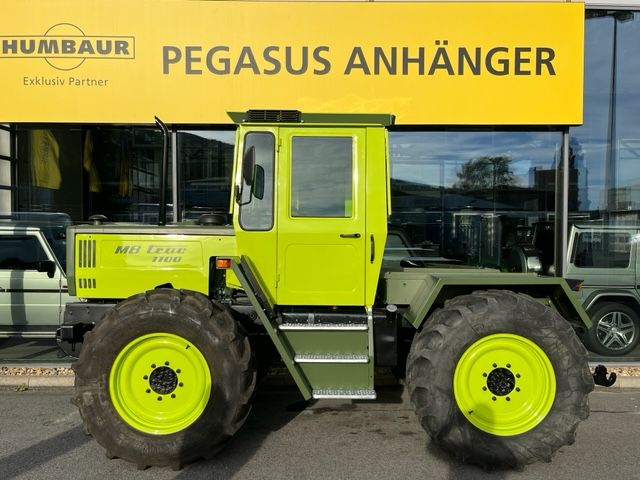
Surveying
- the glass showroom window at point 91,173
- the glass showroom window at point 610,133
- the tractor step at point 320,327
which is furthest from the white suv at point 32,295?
the glass showroom window at point 610,133

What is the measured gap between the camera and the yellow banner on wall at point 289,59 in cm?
636

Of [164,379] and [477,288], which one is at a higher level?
[477,288]

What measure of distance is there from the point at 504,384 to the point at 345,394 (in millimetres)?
1236

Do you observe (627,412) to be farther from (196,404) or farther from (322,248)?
(196,404)

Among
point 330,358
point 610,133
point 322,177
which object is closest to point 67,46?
point 322,177

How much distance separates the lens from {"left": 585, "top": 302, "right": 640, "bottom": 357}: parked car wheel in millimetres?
6922

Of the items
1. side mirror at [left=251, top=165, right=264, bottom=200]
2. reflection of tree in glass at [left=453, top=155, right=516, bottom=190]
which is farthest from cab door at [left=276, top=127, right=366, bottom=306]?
reflection of tree in glass at [left=453, top=155, right=516, bottom=190]

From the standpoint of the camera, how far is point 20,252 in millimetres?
6812

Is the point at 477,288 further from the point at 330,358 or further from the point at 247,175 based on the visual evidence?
the point at 247,175

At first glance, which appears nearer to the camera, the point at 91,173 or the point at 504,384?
the point at 504,384

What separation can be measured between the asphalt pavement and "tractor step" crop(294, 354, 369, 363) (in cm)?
77

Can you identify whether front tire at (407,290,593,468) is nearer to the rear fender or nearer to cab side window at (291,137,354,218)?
the rear fender

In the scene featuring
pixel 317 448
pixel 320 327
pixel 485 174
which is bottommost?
pixel 317 448

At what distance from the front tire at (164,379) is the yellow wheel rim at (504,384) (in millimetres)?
1658
